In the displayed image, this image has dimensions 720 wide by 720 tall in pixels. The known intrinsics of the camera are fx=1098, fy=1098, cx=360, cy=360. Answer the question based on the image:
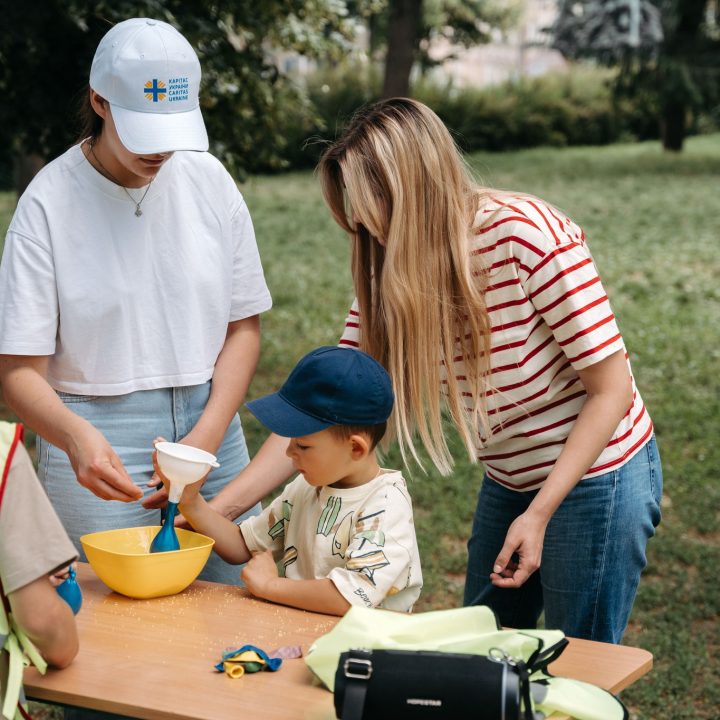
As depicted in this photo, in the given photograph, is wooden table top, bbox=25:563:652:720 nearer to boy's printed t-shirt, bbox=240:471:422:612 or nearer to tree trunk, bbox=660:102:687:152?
boy's printed t-shirt, bbox=240:471:422:612

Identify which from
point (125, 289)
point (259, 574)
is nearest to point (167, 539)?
point (259, 574)

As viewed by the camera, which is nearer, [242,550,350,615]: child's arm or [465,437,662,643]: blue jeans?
[242,550,350,615]: child's arm

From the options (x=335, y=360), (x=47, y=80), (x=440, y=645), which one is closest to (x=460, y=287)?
(x=335, y=360)

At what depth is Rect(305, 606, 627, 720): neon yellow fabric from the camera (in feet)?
5.81

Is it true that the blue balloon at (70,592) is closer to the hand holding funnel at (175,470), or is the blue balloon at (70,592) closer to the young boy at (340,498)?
the hand holding funnel at (175,470)

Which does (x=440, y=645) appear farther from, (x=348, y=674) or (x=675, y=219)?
(x=675, y=219)

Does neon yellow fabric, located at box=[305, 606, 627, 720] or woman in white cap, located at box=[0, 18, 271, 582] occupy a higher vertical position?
woman in white cap, located at box=[0, 18, 271, 582]

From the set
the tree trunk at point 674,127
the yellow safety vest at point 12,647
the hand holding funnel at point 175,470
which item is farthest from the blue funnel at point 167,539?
the tree trunk at point 674,127

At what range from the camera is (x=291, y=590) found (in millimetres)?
2271

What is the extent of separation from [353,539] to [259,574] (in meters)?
0.23

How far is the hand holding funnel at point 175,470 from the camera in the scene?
88.0 inches

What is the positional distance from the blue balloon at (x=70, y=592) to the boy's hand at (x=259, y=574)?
36cm

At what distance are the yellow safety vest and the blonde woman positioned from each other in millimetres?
873

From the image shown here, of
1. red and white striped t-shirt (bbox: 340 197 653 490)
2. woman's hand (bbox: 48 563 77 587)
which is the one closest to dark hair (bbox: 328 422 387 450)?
red and white striped t-shirt (bbox: 340 197 653 490)
